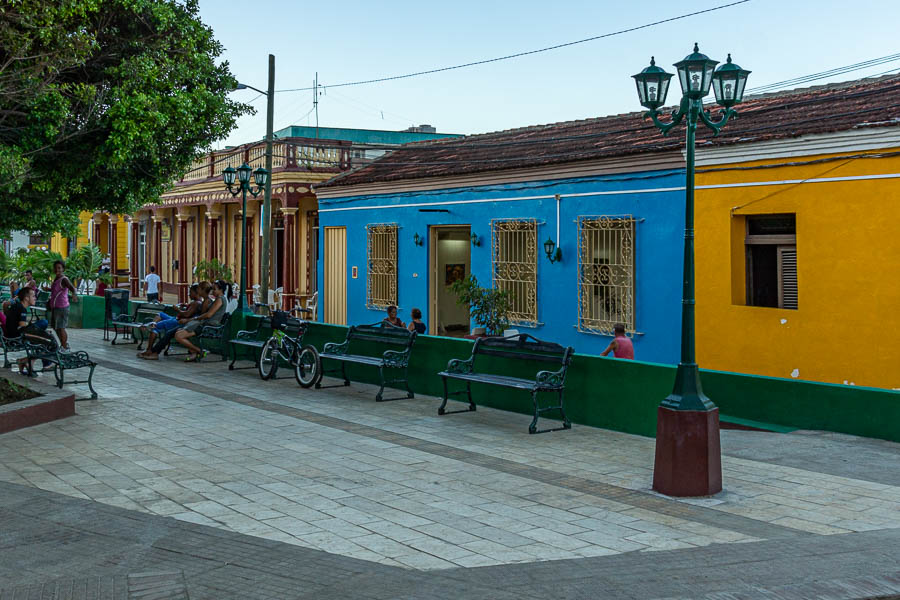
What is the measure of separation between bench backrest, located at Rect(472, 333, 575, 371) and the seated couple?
23.0ft

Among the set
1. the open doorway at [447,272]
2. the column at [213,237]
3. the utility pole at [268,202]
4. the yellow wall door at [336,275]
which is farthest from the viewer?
the column at [213,237]

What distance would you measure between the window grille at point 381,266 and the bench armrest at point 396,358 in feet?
Answer: 21.4

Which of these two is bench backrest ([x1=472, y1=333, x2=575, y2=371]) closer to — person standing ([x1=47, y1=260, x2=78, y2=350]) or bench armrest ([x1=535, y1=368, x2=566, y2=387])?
bench armrest ([x1=535, y1=368, x2=566, y2=387])

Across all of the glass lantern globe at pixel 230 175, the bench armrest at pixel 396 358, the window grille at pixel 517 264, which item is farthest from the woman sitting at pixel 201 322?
the bench armrest at pixel 396 358

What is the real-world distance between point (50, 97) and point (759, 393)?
29.9ft

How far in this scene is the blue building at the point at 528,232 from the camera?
1408cm

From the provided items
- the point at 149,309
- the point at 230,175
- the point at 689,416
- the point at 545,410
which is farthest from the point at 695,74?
the point at 149,309

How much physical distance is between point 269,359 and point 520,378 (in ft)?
17.5

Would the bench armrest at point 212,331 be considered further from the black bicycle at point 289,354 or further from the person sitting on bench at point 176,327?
the black bicycle at point 289,354

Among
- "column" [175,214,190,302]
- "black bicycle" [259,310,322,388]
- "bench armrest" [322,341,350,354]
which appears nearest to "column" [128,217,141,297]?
"column" [175,214,190,302]

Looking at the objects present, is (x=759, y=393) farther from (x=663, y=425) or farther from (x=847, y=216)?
(x=663, y=425)

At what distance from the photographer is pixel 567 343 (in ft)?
50.8

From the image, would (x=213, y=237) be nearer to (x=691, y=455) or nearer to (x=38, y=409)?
(x=38, y=409)

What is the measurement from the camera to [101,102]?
11.7 metres
